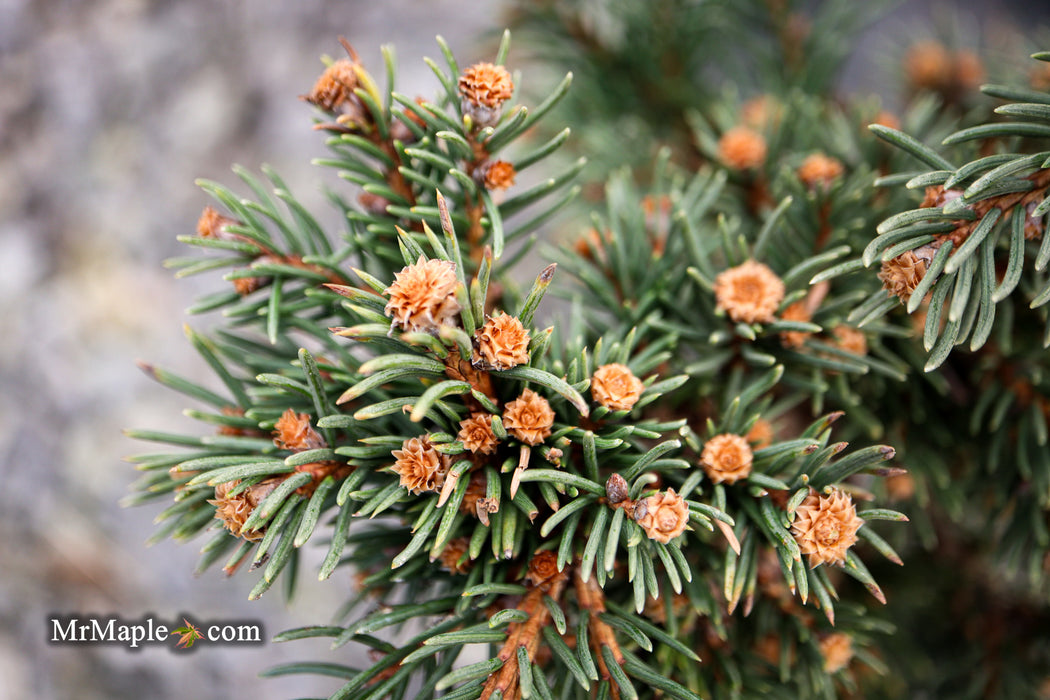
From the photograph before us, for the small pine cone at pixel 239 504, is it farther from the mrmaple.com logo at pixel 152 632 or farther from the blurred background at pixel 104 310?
the blurred background at pixel 104 310

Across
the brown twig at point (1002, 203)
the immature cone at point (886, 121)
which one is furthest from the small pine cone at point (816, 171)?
the brown twig at point (1002, 203)

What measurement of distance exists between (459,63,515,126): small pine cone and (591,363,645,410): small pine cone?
21 centimetres

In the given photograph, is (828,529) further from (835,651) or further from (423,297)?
(423,297)

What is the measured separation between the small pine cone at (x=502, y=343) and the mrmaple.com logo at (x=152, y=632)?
43cm

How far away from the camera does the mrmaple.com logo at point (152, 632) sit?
609mm

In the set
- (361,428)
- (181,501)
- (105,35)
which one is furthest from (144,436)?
(105,35)

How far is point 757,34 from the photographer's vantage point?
3.38ft

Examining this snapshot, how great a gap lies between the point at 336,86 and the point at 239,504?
316 millimetres

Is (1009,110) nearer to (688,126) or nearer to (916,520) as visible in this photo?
(916,520)

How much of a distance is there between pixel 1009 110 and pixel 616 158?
0.51m

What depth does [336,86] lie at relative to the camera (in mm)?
474

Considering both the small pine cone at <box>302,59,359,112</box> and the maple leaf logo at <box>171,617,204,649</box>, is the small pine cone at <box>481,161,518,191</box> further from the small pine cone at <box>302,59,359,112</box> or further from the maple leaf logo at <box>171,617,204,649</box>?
the maple leaf logo at <box>171,617,204,649</box>

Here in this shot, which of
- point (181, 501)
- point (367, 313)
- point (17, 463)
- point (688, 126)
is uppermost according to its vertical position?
point (688, 126)

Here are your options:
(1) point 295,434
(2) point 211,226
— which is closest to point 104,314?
(2) point 211,226
